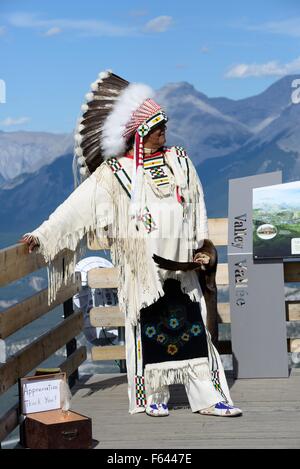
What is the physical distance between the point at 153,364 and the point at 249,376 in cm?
102

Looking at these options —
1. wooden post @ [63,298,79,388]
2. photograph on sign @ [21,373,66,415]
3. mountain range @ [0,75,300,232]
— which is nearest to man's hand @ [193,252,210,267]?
photograph on sign @ [21,373,66,415]

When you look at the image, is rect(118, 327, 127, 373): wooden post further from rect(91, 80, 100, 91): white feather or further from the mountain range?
the mountain range

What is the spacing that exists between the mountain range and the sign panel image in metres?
122

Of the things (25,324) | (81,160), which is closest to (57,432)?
(25,324)

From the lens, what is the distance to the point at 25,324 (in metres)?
5.07

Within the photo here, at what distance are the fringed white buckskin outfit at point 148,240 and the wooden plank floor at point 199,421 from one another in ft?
0.53

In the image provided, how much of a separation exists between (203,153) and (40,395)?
135077 mm

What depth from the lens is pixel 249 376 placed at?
607 cm

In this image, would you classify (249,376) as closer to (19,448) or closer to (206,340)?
(206,340)

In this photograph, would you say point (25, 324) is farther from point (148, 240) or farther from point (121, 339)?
point (121, 339)

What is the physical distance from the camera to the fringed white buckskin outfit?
5172 millimetres

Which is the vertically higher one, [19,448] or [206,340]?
[206,340]

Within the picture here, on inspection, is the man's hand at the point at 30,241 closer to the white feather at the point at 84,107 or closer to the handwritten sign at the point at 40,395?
the handwritten sign at the point at 40,395

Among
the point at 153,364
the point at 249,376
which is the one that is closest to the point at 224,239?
the point at 249,376
